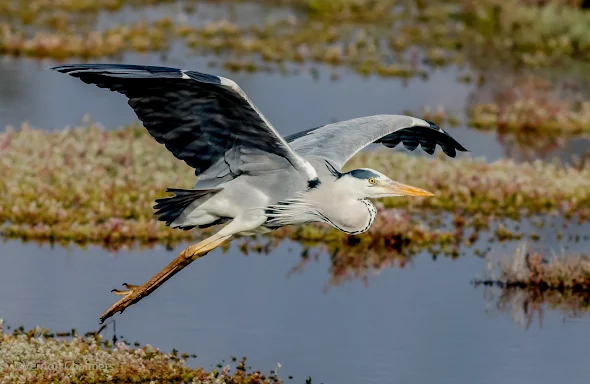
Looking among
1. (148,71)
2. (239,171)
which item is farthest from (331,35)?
(148,71)

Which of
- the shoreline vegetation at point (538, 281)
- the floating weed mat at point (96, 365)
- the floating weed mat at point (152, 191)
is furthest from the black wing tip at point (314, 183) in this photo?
the floating weed mat at point (152, 191)

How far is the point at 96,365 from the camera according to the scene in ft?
30.7

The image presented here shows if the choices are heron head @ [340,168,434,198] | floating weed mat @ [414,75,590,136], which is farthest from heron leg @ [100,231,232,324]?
floating weed mat @ [414,75,590,136]

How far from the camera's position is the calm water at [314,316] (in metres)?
10.1

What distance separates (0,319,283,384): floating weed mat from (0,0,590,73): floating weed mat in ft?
51.6

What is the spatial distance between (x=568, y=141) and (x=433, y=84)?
461 centimetres

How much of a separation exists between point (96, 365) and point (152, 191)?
17.6 ft

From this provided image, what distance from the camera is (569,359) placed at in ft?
34.5

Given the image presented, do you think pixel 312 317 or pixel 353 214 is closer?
pixel 353 214

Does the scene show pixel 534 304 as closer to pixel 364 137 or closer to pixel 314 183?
pixel 364 137

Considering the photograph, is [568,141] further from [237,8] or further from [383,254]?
[237,8]

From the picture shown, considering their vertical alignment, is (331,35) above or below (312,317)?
above

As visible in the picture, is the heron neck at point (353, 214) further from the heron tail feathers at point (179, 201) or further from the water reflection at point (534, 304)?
the water reflection at point (534, 304)

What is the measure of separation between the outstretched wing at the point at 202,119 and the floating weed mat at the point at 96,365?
53.9 inches
